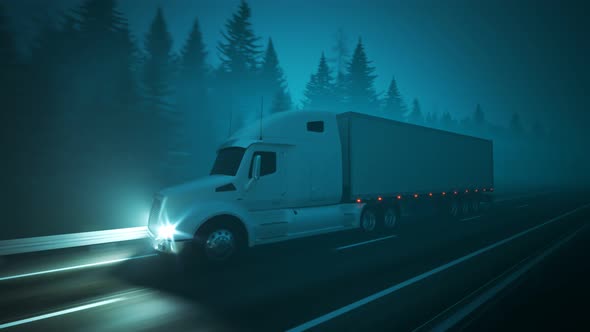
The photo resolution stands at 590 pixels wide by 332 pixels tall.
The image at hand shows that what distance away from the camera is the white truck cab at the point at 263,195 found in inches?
253

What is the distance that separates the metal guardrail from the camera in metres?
6.88

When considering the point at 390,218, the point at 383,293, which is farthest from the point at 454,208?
the point at 383,293

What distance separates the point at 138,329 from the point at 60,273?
3.49m

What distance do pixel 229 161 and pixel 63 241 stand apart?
489 cm

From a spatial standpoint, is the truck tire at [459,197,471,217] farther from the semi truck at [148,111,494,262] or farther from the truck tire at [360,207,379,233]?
the truck tire at [360,207,379,233]

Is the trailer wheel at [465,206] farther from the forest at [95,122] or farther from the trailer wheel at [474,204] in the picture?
the forest at [95,122]

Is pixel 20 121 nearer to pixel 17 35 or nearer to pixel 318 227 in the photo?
pixel 17 35

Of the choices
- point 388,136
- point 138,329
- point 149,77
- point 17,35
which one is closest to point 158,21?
point 149,77

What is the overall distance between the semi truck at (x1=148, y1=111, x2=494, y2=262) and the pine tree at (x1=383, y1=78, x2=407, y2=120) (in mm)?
39253

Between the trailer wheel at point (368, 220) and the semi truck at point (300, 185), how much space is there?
0.12 feet

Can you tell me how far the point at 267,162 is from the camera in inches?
302

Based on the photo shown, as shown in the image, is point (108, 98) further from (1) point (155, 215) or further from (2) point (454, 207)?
(2) point (454, 207)

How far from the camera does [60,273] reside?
6.00 m

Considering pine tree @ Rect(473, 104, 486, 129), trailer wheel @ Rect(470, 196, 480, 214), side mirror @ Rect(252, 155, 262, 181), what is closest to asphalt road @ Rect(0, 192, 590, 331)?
side mirror @ Rect(252, 155, 262, 181)
